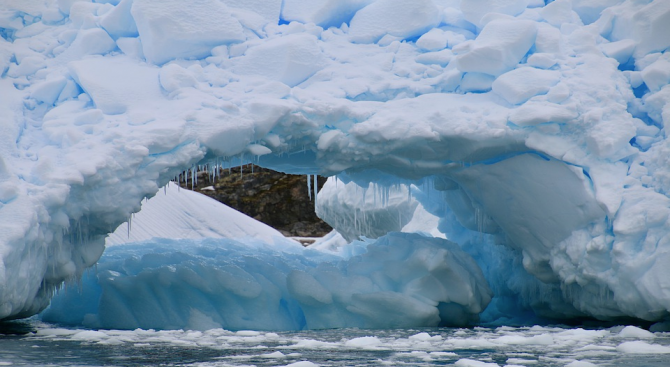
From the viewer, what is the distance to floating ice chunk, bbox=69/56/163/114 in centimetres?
527

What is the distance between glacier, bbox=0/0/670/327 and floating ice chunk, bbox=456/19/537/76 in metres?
0.02

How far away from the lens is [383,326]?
637cm

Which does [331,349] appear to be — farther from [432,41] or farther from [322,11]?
[322,11]

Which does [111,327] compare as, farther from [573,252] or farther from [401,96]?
[573,252]

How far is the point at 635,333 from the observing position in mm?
5164

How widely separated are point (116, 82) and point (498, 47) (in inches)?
112

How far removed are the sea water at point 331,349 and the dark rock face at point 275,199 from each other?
15.5m

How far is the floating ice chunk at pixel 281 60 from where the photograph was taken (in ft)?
18.6

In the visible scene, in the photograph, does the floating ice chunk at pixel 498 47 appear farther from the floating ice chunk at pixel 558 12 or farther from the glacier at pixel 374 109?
the floating ice chunk at pixel 558 12

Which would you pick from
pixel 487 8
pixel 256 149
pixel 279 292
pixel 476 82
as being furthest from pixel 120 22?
pixel 487 8

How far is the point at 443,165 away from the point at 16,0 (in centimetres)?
373

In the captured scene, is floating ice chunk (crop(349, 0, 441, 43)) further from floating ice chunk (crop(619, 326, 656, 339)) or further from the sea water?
floating ice chunk (crop(619, 326, 656, 339))

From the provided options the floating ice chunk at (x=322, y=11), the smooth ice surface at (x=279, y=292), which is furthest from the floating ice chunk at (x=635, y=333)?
the floating ice chunk at (x=322, y=11)

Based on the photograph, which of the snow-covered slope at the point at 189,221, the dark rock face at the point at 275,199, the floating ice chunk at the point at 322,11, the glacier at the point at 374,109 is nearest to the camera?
the glacier at the point at 374,109
